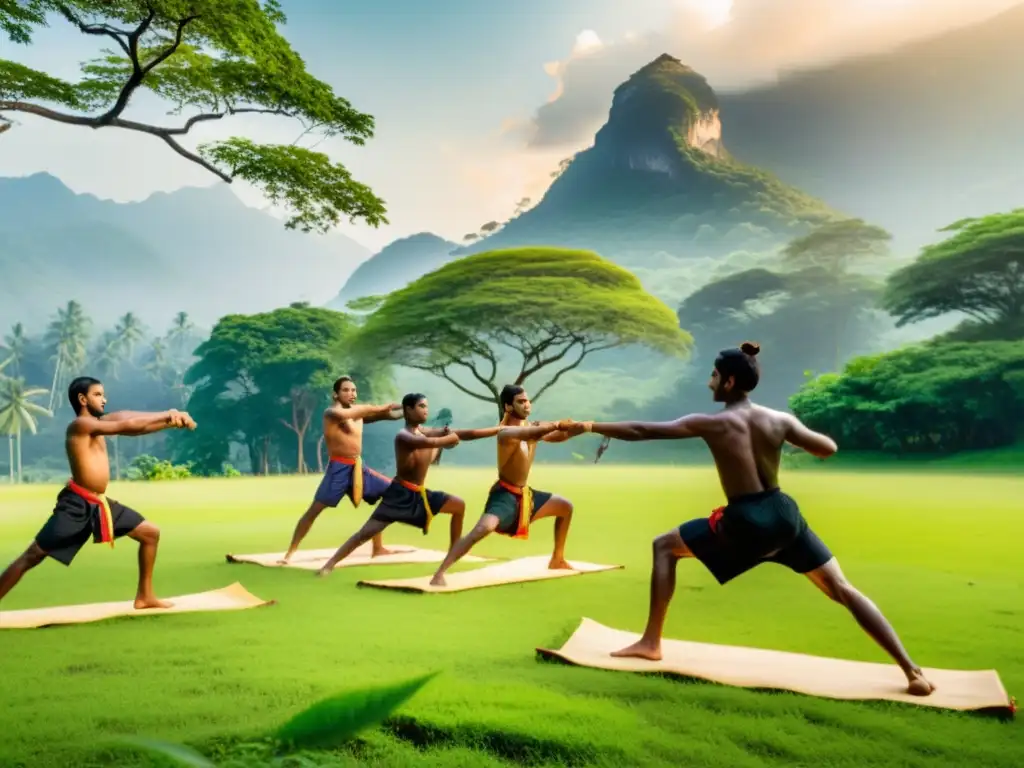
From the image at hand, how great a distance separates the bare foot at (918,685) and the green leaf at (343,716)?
3.62 meters

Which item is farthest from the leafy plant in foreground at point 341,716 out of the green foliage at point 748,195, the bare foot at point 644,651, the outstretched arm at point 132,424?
the green foliage at point 748,195

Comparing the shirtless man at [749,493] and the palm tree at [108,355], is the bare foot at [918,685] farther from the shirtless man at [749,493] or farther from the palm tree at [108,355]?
the palm tree at [108,355]

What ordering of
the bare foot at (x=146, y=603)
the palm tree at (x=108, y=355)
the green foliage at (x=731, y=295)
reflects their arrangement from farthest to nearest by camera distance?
the green foliage at (x=731, y=295) → the palm tree at (x=108, y=355) → the bare foot at (x=146, y=603)

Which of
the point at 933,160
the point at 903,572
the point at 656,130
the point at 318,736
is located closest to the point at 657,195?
the point at 656,130

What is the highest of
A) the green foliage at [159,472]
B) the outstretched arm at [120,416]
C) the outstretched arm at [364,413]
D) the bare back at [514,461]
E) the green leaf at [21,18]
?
the green leaf at [21,18]

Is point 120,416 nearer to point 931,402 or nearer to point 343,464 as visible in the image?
point 343,464

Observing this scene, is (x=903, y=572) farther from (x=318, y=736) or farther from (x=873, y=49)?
(x=873, y=49)

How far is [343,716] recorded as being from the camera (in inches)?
56.3

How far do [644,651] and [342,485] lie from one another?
5.13 metres

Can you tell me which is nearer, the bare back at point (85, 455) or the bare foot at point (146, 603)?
the bare back at point (85, 455)

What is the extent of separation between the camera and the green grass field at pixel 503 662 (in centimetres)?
359

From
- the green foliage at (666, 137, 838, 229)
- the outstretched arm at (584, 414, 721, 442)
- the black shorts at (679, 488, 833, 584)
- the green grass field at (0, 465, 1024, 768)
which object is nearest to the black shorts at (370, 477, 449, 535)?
the green grass field at (0, 465, 1024, 768)

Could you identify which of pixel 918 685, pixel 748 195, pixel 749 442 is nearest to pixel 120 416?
pixel 749 442

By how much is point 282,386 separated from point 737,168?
7738 centimetres
